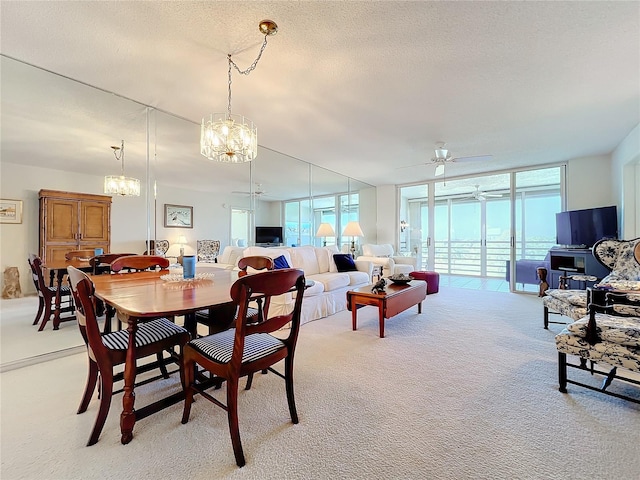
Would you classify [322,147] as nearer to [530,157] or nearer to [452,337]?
[452,337]

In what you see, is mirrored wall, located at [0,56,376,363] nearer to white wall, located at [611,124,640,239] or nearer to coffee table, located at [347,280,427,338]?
coffee table, located at [347,280,427,338]

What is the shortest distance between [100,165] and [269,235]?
292 cm

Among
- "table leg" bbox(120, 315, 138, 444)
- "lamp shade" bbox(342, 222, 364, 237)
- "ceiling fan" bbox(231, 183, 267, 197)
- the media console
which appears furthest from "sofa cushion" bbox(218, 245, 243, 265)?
the media console

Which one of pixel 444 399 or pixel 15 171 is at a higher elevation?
pixel 15 171

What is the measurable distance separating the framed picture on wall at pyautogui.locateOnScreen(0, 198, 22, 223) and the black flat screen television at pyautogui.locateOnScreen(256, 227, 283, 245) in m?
3.02

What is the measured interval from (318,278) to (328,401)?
235 cm

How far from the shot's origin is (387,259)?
603 cm

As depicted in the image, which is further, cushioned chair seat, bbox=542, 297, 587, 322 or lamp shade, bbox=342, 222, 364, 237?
lamp shade, bbox=342, 222, 364, 237

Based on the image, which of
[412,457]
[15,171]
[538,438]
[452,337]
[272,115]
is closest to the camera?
[412,457]

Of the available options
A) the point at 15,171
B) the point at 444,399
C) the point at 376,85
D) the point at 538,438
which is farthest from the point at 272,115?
the point at 538,438

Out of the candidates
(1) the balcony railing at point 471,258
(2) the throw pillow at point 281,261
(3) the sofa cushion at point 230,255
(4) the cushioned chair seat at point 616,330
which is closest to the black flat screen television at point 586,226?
(1) the balcony railing at point 471,258

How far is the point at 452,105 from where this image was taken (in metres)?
3.03

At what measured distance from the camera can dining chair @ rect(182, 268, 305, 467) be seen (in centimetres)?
127

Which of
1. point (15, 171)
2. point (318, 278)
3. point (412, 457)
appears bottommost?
point (412, 457)
